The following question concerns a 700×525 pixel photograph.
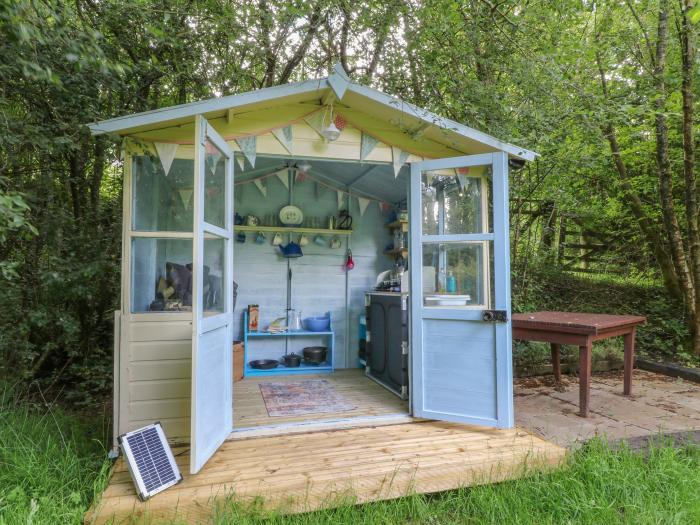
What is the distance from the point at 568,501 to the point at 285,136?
2794 millimetres

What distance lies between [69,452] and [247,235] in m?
2.90

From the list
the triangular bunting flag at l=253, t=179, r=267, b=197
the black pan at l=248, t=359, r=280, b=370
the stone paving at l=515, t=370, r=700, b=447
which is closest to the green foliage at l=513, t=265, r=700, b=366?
the stone paving at l=515, t=370, r=700, b=447

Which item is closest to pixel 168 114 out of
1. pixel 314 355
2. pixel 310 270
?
Result: pixel 310 270

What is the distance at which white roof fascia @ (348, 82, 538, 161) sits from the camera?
2.89 meters

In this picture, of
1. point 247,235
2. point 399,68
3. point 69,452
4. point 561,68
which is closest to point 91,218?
point 247,235

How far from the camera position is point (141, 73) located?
145 inches

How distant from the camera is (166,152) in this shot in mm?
→ 2752

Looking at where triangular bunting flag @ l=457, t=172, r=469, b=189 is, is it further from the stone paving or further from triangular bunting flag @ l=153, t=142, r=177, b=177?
triangular bunting flag @ l=153, t=142, r=177, b=177

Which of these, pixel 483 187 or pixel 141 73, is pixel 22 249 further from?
pixel 483 187

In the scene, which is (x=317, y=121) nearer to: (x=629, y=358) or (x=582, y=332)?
(x=582, y=332)

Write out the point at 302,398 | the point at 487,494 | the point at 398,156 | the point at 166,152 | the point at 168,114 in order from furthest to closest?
the point at 302,398 < the point at 398,156 < the point at 166,152 < the point at 168,114 < the point at 487,494

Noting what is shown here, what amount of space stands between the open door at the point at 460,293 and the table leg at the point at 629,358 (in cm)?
151

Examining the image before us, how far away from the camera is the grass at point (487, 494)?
79.4 inches

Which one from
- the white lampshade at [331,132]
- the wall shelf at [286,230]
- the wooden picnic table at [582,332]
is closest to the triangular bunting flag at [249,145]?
the white lampshade at [331,132]
